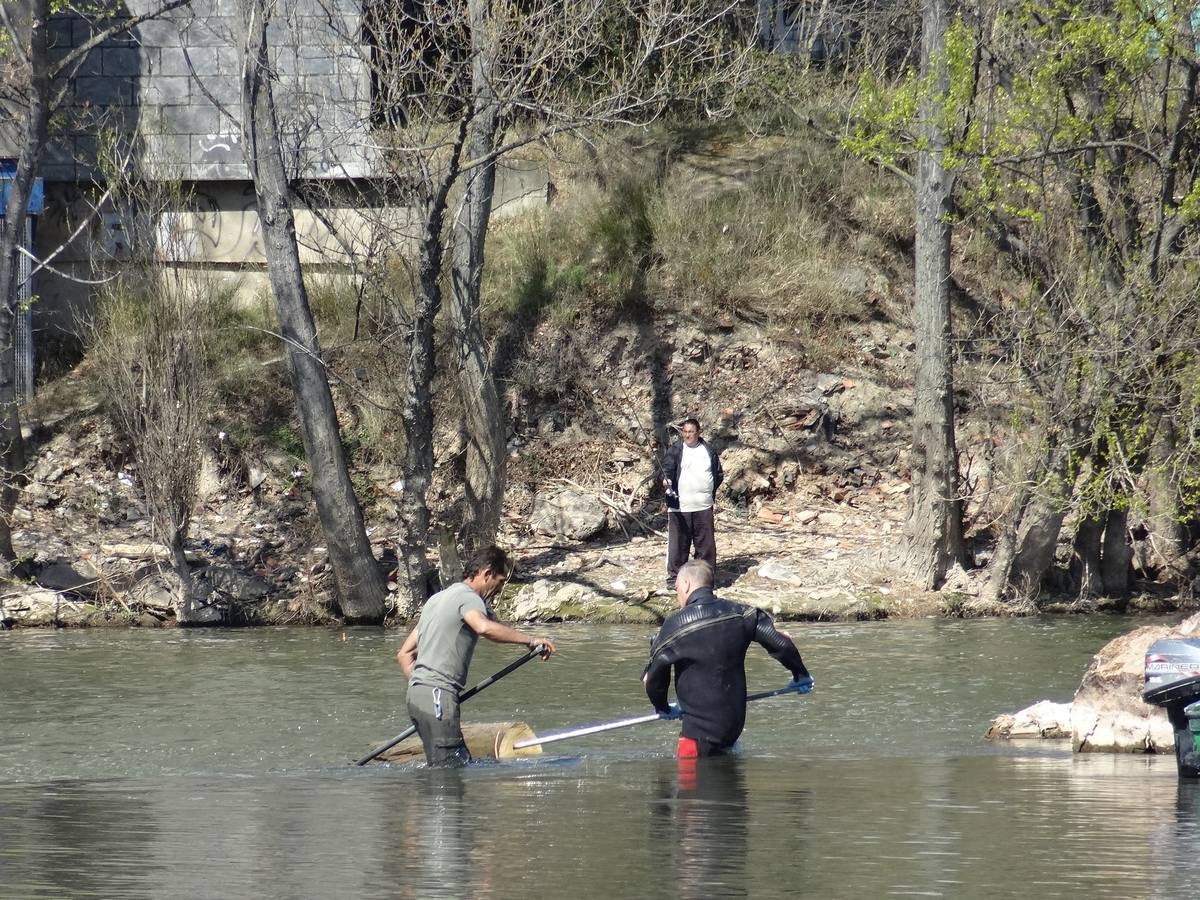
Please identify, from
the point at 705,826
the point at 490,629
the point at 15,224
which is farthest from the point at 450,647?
the point at 15,224

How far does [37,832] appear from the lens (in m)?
8.59

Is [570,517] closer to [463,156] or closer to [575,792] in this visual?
[463,156]

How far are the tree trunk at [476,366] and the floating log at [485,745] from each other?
32.5 ft

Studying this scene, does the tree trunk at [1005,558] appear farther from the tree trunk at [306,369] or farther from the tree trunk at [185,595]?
the tree trunk at [185,595]

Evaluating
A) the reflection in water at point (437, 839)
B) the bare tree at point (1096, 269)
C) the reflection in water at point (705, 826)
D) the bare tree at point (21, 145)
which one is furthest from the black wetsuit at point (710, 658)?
the bare tree at point (21, 145)

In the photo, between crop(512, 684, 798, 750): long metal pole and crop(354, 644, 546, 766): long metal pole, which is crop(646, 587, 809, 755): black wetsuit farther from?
crop(354, 644, 546, 766): long metal pole

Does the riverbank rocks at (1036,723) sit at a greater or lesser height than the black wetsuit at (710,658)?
lesser

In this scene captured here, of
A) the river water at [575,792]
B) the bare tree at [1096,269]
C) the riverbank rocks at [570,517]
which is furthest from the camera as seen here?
the riverbank rocks at [570,517]

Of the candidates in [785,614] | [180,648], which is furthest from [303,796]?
[785,614]

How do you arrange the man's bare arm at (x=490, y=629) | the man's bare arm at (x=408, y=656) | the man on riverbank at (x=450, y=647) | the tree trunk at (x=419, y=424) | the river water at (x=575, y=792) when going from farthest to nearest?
the tree trunk at (x=419, y=424) < the man's bare arm at (x=408, y=656) < the man on riverbank at (x=450, y=647) < the man's bare arm at (x=490, y=629) < the river water at (x=575, y=792)

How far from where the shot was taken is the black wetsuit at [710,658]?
10.1 m

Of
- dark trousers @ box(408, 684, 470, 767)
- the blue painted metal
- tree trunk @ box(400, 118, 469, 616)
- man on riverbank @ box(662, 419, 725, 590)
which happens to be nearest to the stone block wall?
the blue painted metal

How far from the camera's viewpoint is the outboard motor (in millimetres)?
9055

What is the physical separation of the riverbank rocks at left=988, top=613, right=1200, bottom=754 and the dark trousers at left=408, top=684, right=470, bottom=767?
4135mm
